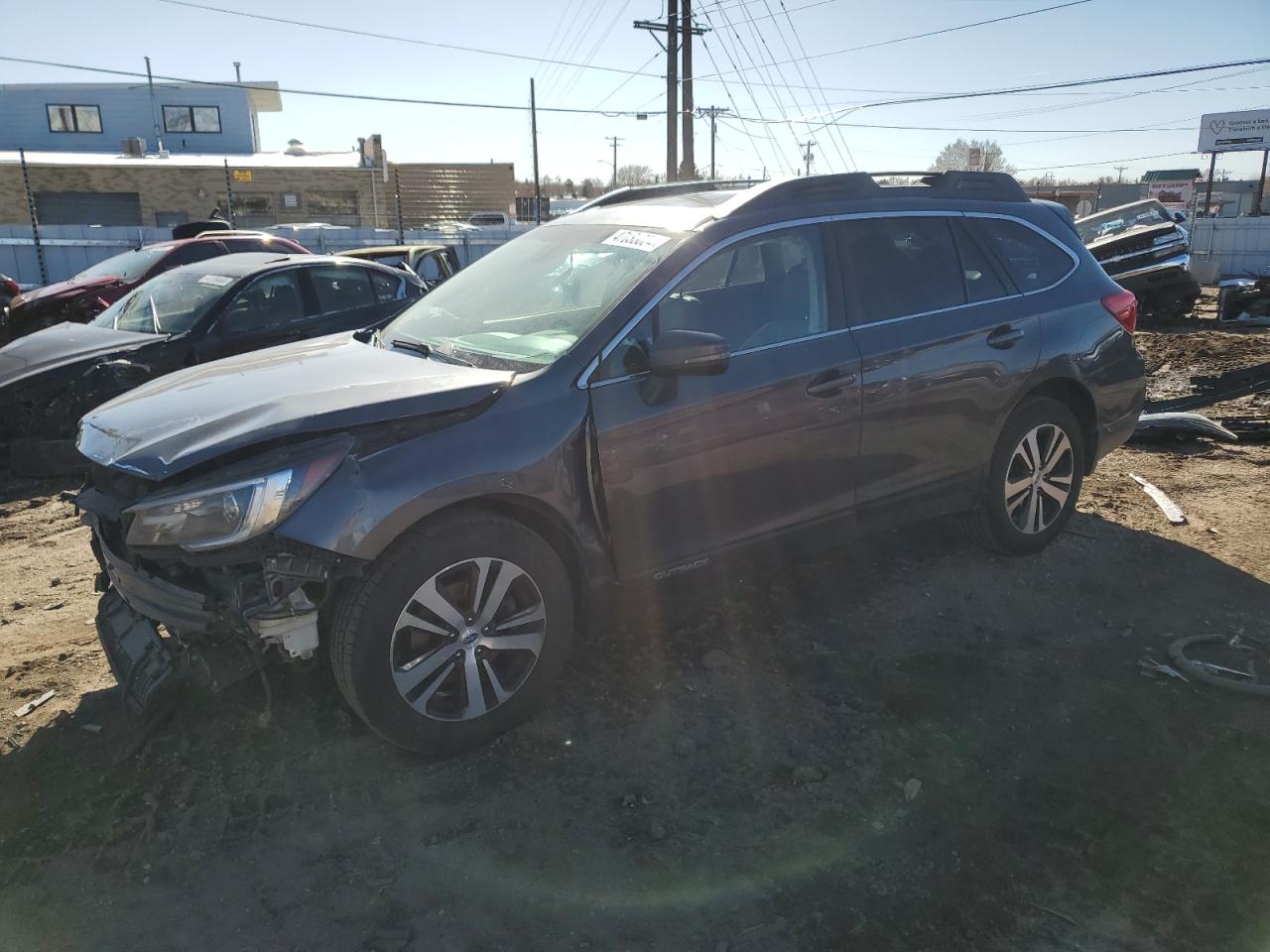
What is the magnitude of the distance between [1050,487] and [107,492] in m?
4.37

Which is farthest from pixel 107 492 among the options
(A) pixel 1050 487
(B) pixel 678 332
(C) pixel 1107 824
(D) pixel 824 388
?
(A) pixel 1050 487

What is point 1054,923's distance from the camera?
2.37 m

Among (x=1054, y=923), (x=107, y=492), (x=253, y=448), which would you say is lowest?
(x=1054, y=923)

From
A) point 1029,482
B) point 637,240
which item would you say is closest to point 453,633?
point 637,240

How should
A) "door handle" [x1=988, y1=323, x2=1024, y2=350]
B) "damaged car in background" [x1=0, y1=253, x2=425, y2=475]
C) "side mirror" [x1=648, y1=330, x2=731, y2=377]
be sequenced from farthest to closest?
"damaged car in background" [x1=0, y1=253, x2=425, y2=475], "door handle" [x1=988, y1=323, x2=1024, y2=350], "side mirror" [x1=648, y1=330, x2=731, y2=377]

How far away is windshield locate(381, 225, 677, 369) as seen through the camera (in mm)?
3359

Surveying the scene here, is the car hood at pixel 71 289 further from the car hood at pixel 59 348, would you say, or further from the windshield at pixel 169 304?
the car hood at pixel 59 348

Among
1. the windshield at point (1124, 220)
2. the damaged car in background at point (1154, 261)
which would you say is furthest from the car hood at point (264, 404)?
the windshield at point (1124, 220)

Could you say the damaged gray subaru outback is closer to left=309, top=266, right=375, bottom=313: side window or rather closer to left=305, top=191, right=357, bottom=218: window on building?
left=309, top=266, right=375, bottom=313: side window

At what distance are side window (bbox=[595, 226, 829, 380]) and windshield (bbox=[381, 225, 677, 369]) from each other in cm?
19

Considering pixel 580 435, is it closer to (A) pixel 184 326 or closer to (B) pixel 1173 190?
(A) pixel 184 326

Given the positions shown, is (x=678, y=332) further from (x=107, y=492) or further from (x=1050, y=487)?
(x=1050, y=487)

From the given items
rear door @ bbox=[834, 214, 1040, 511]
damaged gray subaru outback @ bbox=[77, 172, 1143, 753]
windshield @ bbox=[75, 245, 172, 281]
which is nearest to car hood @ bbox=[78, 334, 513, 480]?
damaged gray subaru outback @ bbox=[77, 172, 1143, 753]

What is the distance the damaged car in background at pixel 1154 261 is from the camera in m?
14.5
